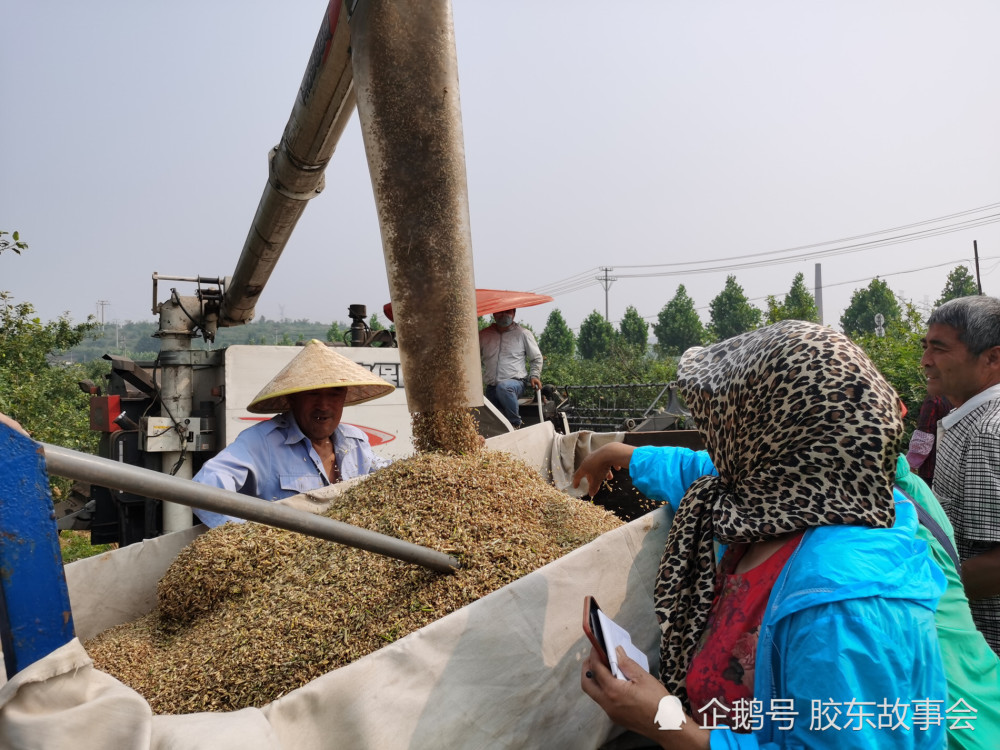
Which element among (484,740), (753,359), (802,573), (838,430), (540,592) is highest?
(753,359)

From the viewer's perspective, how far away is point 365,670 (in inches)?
50.6

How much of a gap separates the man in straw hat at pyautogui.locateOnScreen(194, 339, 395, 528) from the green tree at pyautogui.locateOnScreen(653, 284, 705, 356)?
4991cm

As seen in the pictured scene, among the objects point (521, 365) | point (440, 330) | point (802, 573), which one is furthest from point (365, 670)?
point (521, 365)

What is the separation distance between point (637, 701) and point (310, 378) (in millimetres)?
2297

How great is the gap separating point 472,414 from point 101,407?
11.2 feet

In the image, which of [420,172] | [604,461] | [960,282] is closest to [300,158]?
[420,172]

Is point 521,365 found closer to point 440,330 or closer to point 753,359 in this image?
point 440,330

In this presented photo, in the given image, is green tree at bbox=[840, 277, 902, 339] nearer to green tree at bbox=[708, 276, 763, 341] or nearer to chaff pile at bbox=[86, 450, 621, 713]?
green tree at bbox=[708, 276, 763, 341]

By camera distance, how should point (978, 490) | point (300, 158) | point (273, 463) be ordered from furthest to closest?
1. point (300, 158)
2. point (273, 463)
3. point (978, 490)

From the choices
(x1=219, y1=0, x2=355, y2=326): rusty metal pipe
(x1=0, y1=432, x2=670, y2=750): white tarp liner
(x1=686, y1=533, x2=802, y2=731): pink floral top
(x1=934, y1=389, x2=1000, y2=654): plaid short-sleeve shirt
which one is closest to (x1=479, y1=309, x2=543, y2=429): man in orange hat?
(x1=219, y1=0, x2=355, y2=326): rusty metal pipe

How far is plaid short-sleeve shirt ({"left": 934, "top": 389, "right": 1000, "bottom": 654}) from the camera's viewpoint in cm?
208

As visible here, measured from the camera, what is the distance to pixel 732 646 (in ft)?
4.14

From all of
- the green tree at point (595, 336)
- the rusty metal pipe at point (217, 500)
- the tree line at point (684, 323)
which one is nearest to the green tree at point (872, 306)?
the tree line at point (684, 323)

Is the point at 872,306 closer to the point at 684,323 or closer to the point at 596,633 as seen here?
the point at 684,323
